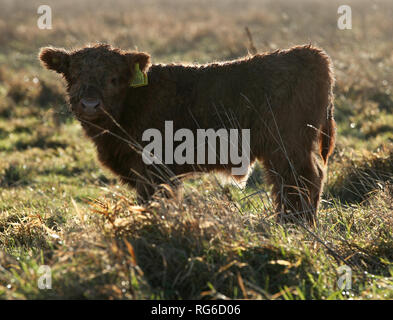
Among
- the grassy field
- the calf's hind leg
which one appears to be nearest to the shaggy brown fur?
the calf's hind leg

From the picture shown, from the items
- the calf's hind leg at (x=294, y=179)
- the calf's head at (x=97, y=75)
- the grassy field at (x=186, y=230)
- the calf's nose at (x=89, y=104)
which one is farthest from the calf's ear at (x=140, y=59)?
the calf's hind leg at (x=294, y=179)

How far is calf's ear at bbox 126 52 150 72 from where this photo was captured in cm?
515

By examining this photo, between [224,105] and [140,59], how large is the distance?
0.92m

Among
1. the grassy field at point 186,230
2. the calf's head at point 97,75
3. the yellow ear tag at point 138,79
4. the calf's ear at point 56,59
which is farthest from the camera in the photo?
the calf's ear at point 56,59

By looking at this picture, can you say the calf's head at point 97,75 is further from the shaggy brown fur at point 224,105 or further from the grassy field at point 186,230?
A: the grassy field at point 186,230

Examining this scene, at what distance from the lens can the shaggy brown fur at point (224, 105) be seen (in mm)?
4871

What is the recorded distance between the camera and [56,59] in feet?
17.6

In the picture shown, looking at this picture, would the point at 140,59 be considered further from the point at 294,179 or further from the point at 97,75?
the point at 294,179

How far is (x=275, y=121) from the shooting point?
483 cm

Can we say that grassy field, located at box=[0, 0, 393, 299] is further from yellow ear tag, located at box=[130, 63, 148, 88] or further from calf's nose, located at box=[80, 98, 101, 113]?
yellow ear tag, located at box=[130, 63, 148, 88]

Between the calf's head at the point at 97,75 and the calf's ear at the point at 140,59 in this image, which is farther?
the calf's ear at the point at 140,59

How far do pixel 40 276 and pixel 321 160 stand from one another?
298 cm

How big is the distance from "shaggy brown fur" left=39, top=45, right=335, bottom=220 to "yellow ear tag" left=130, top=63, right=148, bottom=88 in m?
0.07

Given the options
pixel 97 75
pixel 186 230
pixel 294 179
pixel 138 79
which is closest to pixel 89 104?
pixel 97 75
